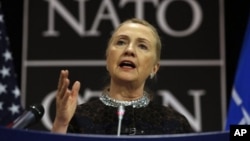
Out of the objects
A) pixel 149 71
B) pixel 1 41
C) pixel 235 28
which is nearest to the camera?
pixel 149 71

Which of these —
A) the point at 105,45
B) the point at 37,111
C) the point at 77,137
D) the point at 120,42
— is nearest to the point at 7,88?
the point at 105,45

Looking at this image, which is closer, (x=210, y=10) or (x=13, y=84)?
(x=13, y=84)

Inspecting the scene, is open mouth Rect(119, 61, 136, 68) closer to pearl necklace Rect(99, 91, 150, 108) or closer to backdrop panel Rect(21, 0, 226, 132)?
pearl necklace Rect(99, 91, 150, 108)

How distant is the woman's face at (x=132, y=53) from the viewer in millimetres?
1737

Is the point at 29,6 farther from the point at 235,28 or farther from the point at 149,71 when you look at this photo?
the point at 149,71

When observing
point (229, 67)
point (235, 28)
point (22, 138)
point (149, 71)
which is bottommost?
point (22, 138)

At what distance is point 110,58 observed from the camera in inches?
69.9

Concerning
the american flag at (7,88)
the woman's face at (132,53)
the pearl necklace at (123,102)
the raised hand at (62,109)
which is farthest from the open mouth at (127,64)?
the american flag at (7,88)

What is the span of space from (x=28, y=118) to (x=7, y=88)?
60.3 inches

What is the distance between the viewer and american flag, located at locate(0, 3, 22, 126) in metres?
2.84

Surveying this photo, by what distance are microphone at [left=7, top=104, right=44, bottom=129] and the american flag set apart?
54.2 inches

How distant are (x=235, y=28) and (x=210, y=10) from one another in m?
0.20

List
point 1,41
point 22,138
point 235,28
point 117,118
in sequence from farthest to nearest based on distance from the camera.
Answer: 1. point 235,28
2. point 1,41
3. point 117,118
4. point 22,138

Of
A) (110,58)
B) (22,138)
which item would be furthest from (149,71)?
(22,138)
